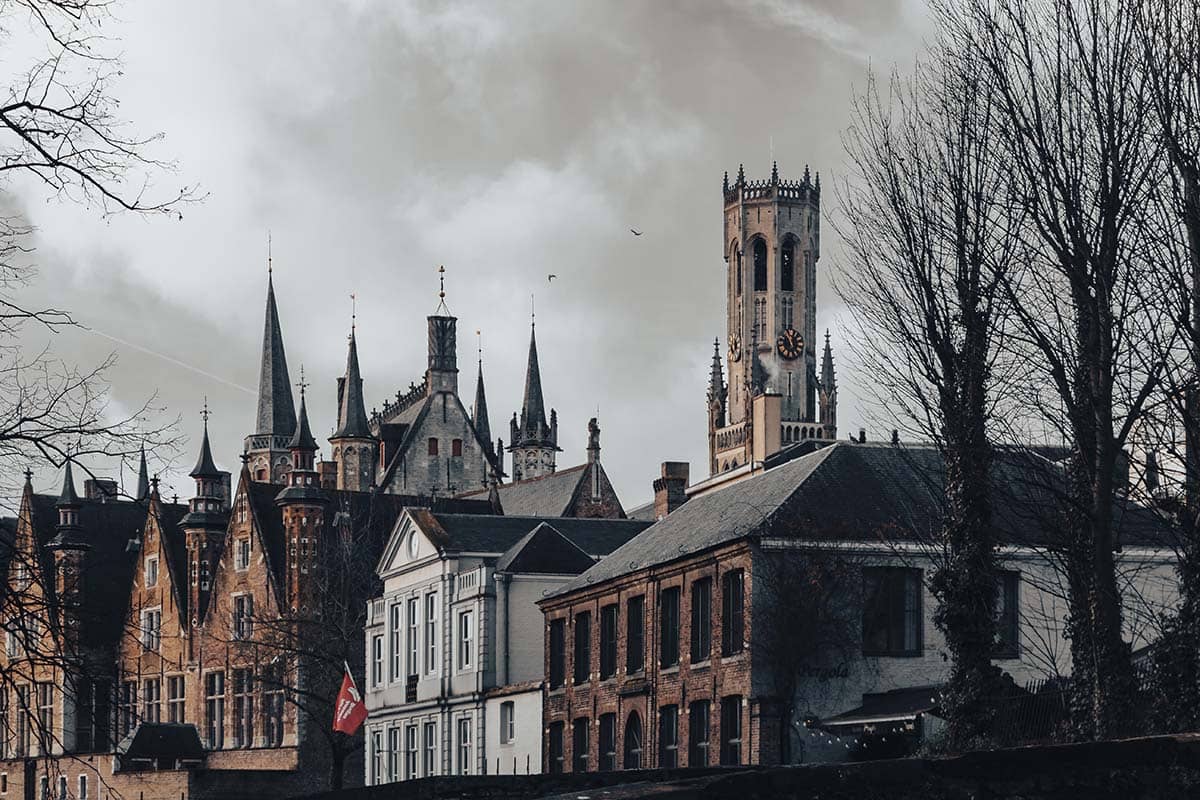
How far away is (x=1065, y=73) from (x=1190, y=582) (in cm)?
749

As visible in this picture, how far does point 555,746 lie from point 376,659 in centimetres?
1553

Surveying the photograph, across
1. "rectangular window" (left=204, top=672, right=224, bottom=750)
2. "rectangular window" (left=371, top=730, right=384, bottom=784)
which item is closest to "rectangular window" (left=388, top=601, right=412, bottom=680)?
"rectangular window" (left=371, top=730, right=384, bottom=784)

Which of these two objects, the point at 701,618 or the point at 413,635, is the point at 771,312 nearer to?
the point at 413,635

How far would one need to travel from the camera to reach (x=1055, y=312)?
28.9 m

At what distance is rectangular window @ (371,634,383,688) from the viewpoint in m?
67.7

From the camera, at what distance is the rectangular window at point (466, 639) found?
5988cm

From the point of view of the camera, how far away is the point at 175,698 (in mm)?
84500

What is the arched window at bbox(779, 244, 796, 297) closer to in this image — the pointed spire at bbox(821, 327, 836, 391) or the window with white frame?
the pointed spire at bbox(821, 327, 836, 391)

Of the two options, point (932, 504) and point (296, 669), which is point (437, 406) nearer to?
point (296, 669)

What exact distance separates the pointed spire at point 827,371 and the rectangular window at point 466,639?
122061 mm

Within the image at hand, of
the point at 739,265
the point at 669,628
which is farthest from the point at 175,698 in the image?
the point at 739,265

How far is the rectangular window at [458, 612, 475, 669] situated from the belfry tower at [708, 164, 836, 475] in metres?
120

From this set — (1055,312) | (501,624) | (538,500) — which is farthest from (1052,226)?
(538,500)

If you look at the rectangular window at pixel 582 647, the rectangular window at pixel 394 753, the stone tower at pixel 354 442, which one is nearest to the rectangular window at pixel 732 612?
the rectangular window at pixel 582 647
